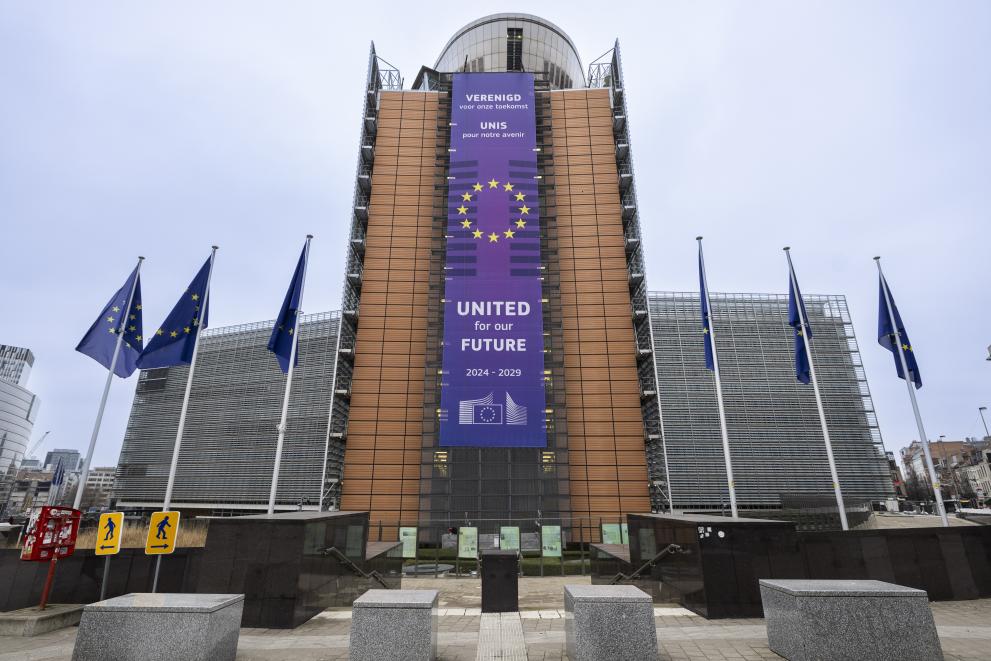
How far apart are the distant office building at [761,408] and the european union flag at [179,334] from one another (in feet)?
151

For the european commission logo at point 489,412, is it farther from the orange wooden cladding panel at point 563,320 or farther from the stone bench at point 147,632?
the stone bench at point 147,632

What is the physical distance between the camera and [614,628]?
6.91 meters

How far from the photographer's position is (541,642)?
29.3 feet

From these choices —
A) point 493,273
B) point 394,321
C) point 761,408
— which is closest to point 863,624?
point 493,273

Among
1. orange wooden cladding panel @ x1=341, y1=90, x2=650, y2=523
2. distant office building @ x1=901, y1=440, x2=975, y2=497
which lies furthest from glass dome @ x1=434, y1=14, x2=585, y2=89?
distant office building @ x1=901, y1=440, x2=975, y2=497

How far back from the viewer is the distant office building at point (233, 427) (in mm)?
59844

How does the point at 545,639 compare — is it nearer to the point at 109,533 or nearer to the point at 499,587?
the point at 499,587

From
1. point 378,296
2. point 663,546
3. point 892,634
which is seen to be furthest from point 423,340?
point 892,634

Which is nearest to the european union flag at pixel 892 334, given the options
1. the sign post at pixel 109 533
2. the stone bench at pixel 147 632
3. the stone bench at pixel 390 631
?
the stone bench at pixel 390 631

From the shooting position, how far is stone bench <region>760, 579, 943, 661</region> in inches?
262

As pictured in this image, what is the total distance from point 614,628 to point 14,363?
225 meters

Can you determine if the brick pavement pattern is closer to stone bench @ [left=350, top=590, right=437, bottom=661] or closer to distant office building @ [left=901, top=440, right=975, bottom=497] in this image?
stone bench @ [left=350, top=590, right=437, bottom=661]

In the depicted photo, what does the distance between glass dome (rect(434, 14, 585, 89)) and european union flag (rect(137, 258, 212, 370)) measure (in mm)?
Answer: 47581

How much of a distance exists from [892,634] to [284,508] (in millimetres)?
59335
